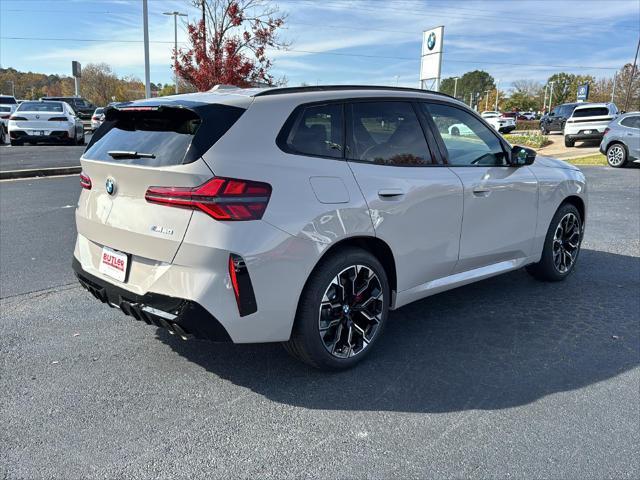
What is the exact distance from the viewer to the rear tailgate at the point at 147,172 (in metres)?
2.88

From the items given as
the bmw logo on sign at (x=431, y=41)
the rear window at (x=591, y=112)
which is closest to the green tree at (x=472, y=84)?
the rear window at (x=591, y=112)

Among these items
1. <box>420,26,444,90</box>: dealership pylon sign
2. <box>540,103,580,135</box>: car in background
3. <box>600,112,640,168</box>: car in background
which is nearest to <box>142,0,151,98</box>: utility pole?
<box>420,26,444,90</box>: dealership pylon sign

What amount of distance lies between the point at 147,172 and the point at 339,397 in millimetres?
1695

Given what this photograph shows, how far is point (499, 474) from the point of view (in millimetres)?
2496

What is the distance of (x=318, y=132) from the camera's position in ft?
10.8

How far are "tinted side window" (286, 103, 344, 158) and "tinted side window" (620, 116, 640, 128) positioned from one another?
15.6 meters

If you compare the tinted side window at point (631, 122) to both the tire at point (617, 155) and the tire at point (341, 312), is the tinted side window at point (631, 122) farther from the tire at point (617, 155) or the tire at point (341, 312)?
the tire at point (341, 312)

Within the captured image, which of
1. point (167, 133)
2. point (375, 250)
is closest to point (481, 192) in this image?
point (375, 250)

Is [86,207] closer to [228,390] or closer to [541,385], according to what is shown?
[228,390]

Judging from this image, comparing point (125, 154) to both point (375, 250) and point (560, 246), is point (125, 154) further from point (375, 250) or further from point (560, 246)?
point (560, 246)

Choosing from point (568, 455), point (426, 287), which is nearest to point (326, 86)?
point (426, 287)

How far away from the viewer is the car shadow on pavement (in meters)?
3.19

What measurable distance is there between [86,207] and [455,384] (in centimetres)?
262

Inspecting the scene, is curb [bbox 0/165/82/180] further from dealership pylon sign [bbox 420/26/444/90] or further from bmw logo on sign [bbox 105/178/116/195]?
dealership pylon sign [bbox 420/26/444/90]
